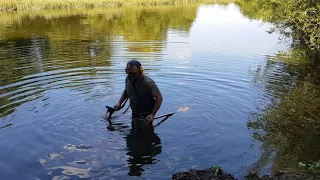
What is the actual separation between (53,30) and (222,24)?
16402 millimetres

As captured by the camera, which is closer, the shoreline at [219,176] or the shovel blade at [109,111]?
the shoreline at [219,176]

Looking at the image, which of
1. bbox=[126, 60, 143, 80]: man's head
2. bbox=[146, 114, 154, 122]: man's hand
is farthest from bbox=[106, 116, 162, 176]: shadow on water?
bbox=[126, 60, 143, 80]: man's head

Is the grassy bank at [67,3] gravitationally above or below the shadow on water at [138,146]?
above

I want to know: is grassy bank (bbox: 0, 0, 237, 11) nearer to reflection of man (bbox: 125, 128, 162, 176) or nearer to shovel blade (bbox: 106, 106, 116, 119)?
shovel blade (bbox: 106, 106, 116, 119)

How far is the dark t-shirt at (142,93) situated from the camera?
26.0 ft

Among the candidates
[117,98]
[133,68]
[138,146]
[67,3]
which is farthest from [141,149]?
[67,3]

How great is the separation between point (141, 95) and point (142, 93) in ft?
0.24

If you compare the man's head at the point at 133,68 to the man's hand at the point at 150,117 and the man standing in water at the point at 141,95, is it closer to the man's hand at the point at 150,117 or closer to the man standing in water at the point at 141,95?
the man standing in water at the point at 141,95

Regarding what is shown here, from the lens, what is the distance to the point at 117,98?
11555 millimetres

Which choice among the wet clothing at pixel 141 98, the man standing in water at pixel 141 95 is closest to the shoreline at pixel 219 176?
the man standing in water at pixel 141 95

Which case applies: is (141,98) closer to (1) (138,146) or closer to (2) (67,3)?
(1) (138,146)

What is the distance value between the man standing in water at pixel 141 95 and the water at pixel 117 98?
1.80 feet

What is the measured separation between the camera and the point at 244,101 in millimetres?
11297

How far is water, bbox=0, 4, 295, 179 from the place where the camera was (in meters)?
7.22
